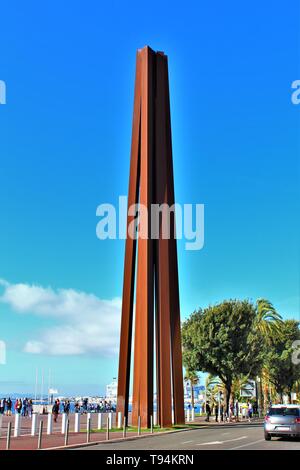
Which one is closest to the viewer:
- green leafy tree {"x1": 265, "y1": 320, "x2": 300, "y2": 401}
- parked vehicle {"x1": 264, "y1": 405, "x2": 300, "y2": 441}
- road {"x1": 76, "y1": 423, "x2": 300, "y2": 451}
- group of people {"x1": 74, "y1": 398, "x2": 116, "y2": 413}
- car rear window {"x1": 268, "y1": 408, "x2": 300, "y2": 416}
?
road {"x1": 76, "y1": 423, "x2": 300, "y2": 451}

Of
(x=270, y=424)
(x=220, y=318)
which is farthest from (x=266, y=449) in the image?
(x=220, y=318)

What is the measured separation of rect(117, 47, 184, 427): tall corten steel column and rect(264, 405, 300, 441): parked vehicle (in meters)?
10.1

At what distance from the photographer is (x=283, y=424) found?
2194 cm

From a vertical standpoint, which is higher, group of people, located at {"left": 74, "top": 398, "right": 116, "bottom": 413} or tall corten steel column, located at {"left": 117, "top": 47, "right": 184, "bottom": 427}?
tall corten steel column, located at {"left": 117, "top": 47, "right": 184, "bottom": 427}

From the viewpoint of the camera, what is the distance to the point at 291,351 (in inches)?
2677

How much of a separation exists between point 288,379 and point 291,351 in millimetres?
4337

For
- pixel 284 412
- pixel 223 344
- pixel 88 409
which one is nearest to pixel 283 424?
pixel 284 412

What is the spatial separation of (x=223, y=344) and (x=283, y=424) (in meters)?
23.1

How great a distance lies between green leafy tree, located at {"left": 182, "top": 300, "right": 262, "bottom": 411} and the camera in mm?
45094

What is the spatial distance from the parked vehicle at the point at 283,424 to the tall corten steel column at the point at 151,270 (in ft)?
33.3

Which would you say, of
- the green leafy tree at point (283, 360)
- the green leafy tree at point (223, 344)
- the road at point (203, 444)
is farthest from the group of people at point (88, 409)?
the road at point (203, 444)

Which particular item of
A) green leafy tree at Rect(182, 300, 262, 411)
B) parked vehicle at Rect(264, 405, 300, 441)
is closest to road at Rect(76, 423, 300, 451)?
parked vehicle at Rect(264, 405, 300, 441)

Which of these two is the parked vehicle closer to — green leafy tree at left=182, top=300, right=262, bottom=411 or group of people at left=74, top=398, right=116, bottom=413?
green leafy tree at left=182, top=300, right=262, bottom=411
